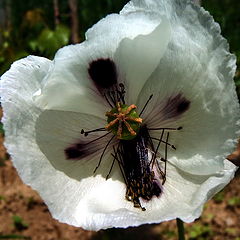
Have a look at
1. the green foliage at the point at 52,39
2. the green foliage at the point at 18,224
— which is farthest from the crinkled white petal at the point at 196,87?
the green foliage at the point at 52,39

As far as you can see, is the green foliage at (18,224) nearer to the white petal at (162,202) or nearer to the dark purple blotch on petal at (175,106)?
the white petal at (162,202)

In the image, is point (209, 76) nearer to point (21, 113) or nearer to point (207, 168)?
point (207, 168)

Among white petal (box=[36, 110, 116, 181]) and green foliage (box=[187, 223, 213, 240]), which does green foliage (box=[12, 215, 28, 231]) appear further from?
white petal (box=[36, 110, 116, 181])

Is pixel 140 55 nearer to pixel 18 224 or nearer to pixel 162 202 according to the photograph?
A: pixel 162 202

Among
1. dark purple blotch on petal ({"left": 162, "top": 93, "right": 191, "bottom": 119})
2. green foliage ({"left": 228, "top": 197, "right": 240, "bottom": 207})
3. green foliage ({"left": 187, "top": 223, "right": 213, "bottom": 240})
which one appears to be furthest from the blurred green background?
green foliage ({"left": 187, "top": 223, "right": 213, "bottom": 240})

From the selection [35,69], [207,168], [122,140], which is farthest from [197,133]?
[35,69]

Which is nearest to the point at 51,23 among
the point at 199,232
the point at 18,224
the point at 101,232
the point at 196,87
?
the point at 18,224
